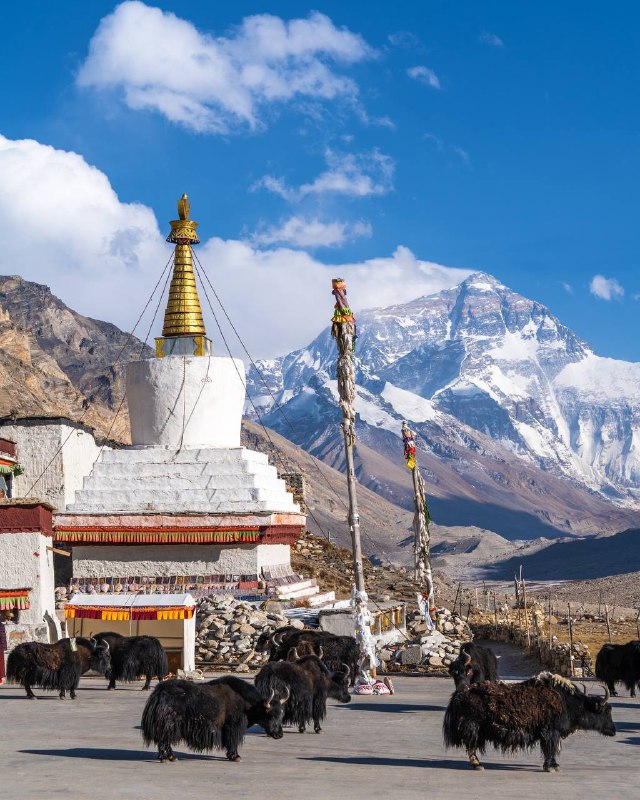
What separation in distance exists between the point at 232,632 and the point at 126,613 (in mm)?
3125

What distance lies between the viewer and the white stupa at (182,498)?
32719mm

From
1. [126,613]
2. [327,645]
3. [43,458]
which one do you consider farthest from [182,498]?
[327,645]

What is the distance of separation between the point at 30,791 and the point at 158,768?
1920mm

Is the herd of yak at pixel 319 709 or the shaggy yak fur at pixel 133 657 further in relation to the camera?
the shaggy yak fur at pixel 133 657

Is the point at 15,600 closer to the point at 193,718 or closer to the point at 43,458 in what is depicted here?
the point at 43,458

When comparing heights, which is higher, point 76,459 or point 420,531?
point 76,459

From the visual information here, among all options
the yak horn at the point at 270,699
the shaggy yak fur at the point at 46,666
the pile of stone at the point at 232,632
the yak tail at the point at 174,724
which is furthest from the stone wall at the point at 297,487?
the yak tail at the point at 174,724

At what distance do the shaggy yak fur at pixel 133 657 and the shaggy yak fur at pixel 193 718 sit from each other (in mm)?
8592

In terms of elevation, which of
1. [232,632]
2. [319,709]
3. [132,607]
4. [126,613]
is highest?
[132,607]

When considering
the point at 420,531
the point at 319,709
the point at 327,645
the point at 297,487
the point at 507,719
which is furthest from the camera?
the point at 297,487

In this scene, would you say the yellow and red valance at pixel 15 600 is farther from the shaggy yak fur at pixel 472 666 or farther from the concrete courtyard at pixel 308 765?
the shaggy yak fur at pixel 472 666

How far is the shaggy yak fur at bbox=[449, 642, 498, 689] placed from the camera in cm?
1913

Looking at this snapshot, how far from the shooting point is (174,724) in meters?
14.4

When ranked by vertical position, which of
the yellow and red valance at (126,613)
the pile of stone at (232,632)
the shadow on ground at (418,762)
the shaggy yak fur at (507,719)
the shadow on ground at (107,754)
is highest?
the yellow and red valance at (126,613)
